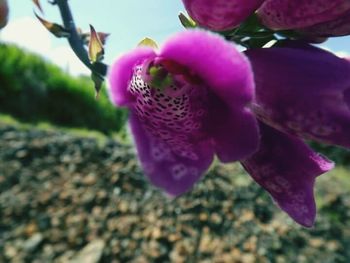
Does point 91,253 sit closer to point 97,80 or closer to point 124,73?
point 97,80

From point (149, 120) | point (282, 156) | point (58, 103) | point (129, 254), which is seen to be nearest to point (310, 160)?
point (282, 156)

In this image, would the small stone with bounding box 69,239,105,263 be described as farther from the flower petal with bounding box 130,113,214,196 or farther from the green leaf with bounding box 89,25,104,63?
the flower petal with bounding box 130,113,214,196

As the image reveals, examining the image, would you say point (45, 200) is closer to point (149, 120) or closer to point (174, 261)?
point (174, 261)

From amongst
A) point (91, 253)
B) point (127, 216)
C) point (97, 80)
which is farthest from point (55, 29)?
point (127, 216)

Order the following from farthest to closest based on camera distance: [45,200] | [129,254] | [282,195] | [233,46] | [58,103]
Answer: [58,103] < [45,200] < [129,254] < [282,195] < [233,46]

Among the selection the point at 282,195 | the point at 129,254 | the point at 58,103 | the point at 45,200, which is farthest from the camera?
the point at 58,103

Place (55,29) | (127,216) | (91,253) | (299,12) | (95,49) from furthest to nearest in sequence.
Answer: (127,216) < (91,253) < (55,29) < (95,49) < (299,12)
